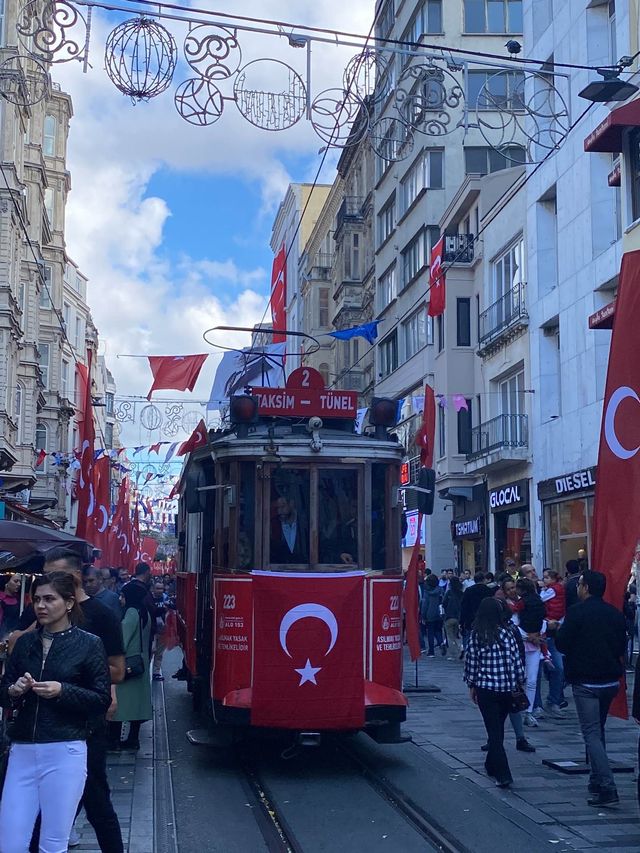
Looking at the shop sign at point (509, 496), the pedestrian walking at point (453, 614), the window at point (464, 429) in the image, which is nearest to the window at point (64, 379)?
the window at point (464, 429)

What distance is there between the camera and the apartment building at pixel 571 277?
2338 centimetres

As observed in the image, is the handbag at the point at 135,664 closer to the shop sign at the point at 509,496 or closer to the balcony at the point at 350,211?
the shop sign at the point at 509,496

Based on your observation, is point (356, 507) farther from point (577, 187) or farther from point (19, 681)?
point (577, 187)

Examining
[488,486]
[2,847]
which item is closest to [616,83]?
[2,847]

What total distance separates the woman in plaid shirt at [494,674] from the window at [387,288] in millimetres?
32911

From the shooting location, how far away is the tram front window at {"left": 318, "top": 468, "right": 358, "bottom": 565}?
999cm

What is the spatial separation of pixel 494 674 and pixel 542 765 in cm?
156

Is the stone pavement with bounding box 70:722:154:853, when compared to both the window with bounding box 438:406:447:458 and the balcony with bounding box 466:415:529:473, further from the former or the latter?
the window with bounding box 438:406:447:458

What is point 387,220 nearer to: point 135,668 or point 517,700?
point 135,668

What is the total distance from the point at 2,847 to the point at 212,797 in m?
4.13

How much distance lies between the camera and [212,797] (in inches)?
351

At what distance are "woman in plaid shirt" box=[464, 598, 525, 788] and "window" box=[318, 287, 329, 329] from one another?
1943 inches

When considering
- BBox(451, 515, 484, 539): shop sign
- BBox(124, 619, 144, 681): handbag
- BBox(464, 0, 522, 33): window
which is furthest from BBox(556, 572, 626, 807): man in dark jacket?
BBox(464, 0, 522, 33): window

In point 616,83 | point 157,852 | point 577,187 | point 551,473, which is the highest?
point 577,187
